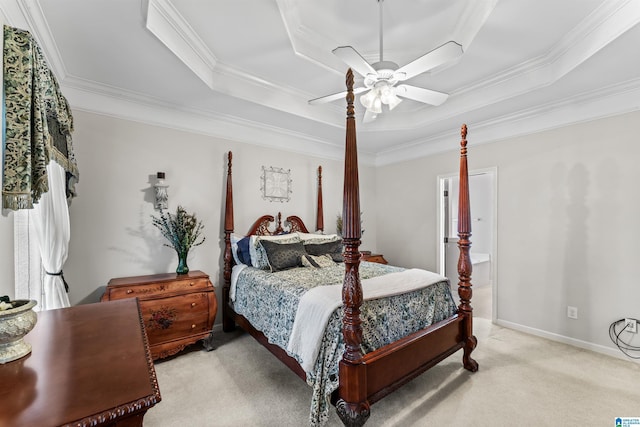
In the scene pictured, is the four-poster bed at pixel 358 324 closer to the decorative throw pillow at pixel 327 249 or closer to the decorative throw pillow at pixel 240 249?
the decorative throw pillow at pixel 240 249

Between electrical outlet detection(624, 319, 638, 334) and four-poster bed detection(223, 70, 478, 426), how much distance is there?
1569 millimetres

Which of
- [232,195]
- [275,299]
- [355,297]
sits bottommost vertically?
[275,299]

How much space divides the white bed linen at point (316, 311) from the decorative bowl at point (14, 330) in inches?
53.5

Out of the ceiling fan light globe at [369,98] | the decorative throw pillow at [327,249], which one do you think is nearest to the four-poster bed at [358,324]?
the decorative throw pillow at [327,249]

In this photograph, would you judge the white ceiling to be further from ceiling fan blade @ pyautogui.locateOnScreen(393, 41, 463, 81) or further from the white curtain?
the white curtain

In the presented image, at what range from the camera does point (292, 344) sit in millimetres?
2041

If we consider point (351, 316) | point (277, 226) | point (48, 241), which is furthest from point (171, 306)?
point (351, 316)

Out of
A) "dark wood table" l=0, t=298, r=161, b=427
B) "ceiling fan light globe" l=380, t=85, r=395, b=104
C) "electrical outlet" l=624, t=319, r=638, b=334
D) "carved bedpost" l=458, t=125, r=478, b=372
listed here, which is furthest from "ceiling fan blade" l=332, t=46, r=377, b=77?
"electrical outlet" l=624, t=319, r=638, b=334

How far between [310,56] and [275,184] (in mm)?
1828

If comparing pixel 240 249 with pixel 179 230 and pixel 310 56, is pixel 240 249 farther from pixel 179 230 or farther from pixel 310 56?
pixel 310 56

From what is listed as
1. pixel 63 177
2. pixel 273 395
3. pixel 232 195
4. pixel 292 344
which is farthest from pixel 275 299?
pixel 63 177

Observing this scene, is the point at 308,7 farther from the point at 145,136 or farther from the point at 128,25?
the point at 145,136

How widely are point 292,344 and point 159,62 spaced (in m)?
2.53

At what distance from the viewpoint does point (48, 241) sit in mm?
2096
